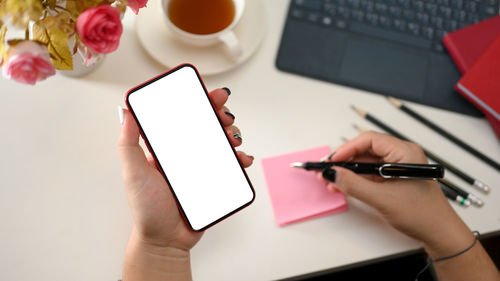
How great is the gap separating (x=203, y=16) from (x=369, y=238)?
A: 541mm

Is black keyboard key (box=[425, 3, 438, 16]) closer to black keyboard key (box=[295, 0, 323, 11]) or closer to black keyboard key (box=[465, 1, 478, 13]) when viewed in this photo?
black keyboard key (box=[465, 1, 478, 13])

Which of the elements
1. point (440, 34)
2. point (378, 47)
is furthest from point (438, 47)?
point (378, 47)

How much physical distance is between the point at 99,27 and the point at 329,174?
443 mm

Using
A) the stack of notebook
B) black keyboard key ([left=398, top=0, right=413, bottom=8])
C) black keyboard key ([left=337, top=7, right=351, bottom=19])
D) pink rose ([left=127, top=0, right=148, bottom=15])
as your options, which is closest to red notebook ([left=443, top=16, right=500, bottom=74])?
the stack of notebook

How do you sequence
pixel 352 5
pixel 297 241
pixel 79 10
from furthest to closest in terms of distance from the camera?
pixel 352 5 → pixel 297 241 → pixel 79 10

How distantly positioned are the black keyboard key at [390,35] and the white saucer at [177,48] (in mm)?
225

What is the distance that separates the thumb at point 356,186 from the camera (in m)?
0.65

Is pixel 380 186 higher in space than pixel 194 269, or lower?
higher

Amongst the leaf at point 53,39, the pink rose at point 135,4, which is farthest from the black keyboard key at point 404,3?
the leaf at point 53,39

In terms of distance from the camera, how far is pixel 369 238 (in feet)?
2.28

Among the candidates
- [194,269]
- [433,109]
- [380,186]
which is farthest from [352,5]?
[194,269]

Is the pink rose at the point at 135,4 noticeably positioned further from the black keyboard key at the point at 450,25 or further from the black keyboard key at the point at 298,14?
the black keyboard key at the point at 450,25

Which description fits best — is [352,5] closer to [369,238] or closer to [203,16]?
[203,16]

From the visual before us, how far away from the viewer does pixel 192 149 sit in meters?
0.59
